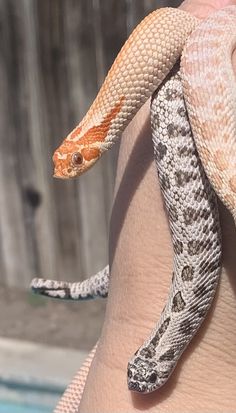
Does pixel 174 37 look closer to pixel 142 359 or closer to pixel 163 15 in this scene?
pixel 163 15

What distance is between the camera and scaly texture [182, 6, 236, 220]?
106cm

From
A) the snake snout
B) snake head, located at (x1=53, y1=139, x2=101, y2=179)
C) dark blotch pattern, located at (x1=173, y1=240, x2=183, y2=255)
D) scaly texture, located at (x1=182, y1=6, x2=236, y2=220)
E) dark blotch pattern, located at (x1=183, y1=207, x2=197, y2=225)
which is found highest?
scaly texture, located at (x1=182, y1=6, x2=236, y2=220)

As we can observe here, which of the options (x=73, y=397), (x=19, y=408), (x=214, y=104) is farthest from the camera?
(x=19, y=408)

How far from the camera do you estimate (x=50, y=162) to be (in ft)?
11.8

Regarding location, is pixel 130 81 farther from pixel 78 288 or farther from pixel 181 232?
pixel 78 288

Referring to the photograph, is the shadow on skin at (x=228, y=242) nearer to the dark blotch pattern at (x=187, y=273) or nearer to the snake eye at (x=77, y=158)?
the dark blotch pattern at (x=187, y=273)

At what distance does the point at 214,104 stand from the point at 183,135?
61mm

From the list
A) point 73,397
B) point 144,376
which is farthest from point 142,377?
point 73,397

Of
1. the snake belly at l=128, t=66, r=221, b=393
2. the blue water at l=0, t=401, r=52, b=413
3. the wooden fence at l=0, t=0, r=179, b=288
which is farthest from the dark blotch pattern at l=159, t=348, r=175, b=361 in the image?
the blue water at l=0, t=401, r=52, b=413

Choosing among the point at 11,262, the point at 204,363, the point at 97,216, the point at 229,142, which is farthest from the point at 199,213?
the point at 11,262

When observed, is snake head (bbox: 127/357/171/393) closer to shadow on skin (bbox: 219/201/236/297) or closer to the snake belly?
the snake belly

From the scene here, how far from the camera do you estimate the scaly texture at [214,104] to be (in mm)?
1059

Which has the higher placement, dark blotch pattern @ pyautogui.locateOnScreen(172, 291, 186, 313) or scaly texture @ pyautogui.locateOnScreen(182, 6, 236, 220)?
scaly texture @ pyautogui.locateOnScreen(182, 6, 236, 220)

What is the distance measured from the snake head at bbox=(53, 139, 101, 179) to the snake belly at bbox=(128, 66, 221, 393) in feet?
0.44
